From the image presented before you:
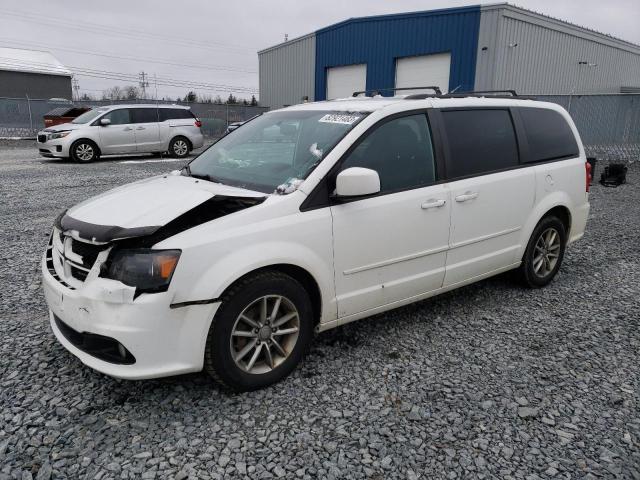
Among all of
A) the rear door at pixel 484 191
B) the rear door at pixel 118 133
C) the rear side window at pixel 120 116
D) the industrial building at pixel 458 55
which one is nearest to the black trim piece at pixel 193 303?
the rear door at pixel 484 191

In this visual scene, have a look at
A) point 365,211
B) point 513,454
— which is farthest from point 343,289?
point 513,454

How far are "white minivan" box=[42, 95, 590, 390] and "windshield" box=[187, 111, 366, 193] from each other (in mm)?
15

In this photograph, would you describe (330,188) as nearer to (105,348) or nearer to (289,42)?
(105,348)

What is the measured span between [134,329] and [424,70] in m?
19.4

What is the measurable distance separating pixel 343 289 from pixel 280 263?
0.54m

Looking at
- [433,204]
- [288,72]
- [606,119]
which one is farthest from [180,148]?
[433,204]

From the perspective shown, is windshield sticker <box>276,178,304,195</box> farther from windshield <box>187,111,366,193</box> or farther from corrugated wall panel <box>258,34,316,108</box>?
corrugated wall panel <box>258,34,316,108</box>

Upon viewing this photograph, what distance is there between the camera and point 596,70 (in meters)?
24.2

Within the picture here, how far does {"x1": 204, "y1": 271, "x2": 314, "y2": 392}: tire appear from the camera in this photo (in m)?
2.74

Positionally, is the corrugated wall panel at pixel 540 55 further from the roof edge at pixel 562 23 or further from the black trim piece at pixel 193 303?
the black trim piece at pixel 193 303

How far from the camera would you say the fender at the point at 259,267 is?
8.57ft

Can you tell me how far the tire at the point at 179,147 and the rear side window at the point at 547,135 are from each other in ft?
44.2

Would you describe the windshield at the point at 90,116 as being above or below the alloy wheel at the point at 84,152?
above

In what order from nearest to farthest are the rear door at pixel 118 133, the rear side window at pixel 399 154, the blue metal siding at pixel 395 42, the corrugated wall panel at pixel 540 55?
the rear side window at pixel 399 154 < the rear door at pixel 118 133 < the corrugated wall panel at pixel 540 55 < the blue metal siding at pixel 395 42
